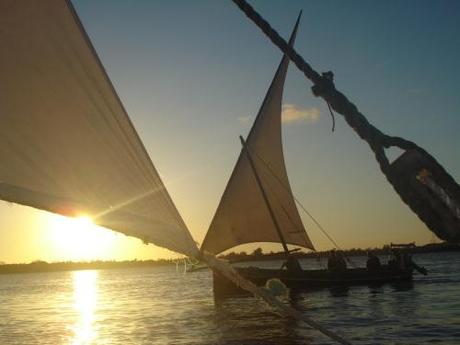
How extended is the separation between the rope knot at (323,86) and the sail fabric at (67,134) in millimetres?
1674

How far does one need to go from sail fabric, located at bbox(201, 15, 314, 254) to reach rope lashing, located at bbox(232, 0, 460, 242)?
29.0 meters

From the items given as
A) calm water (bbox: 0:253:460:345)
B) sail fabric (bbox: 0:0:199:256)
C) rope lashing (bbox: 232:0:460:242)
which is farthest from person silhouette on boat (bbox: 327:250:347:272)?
rope lashing (bbox: 232:0:460:242)

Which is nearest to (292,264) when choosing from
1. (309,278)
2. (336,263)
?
(309,278)

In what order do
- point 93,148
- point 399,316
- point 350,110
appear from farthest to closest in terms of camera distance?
point 399,316, point 93,148, point 350,110

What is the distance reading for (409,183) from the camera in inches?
84.1

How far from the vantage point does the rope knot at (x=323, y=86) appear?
104 inches

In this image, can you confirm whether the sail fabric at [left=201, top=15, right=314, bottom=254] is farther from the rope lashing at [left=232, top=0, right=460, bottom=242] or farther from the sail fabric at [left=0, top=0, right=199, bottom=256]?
the rope lashing at [left=232, top=0, right=460, bottom=242]

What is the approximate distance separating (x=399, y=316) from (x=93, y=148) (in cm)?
2945

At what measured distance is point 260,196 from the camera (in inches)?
1329

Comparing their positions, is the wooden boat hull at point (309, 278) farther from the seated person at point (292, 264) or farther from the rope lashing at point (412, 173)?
the rope lashing at point (412, 173)

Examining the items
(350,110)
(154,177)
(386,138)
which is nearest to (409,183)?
(386,138)

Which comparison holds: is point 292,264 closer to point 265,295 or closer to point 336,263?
point 336,263

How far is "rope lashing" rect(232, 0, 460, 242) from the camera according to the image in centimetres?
203

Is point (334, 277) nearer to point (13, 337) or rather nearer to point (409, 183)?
point (13, 337)
